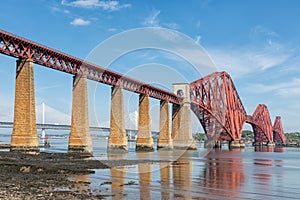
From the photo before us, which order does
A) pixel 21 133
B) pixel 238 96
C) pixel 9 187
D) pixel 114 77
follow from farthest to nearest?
pixel 238 96 → pixel 114 77 → pixel 21 133 → pixel 9 187

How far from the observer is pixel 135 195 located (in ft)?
67.0

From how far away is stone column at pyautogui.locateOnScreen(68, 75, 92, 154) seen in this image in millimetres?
60812

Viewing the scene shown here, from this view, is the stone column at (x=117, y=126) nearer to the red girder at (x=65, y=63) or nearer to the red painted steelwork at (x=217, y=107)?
the red girder at (x=65, y=63)

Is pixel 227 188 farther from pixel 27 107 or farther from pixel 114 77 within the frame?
pixel 114 77

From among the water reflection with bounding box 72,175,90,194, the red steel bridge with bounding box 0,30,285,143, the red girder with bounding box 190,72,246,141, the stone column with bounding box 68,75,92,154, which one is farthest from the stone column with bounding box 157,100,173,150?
the water reflection with bounding box 72,175,90,194

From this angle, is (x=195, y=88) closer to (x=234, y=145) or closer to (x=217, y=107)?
(x=217, y=107)

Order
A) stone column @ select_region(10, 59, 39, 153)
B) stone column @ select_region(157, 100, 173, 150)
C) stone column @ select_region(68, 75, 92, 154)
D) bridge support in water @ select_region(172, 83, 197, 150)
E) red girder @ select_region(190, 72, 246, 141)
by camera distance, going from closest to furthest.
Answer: stone column @ select_region(10, 59, 39, 153), stone column @ select_region(68, 75, 92, 154), stone column @ select_region(157, 100, 173, 150), bridge support in water @ select_region(172, 83, 197, 150), red girder @ select_region(190, 72, 246, 141)

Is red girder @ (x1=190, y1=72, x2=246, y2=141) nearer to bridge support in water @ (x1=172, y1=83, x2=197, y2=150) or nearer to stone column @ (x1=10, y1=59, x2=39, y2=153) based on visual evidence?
bridge support in water @ (x1=172, y1=83, x2=197, y2=150)

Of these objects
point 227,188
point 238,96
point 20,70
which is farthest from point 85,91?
point 238,96

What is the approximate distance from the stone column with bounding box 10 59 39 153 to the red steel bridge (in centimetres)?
412

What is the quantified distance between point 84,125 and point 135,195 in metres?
41.9

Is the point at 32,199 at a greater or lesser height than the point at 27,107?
lesser

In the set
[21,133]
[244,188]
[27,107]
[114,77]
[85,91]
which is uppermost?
[114,77]

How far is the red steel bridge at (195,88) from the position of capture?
51938mm
